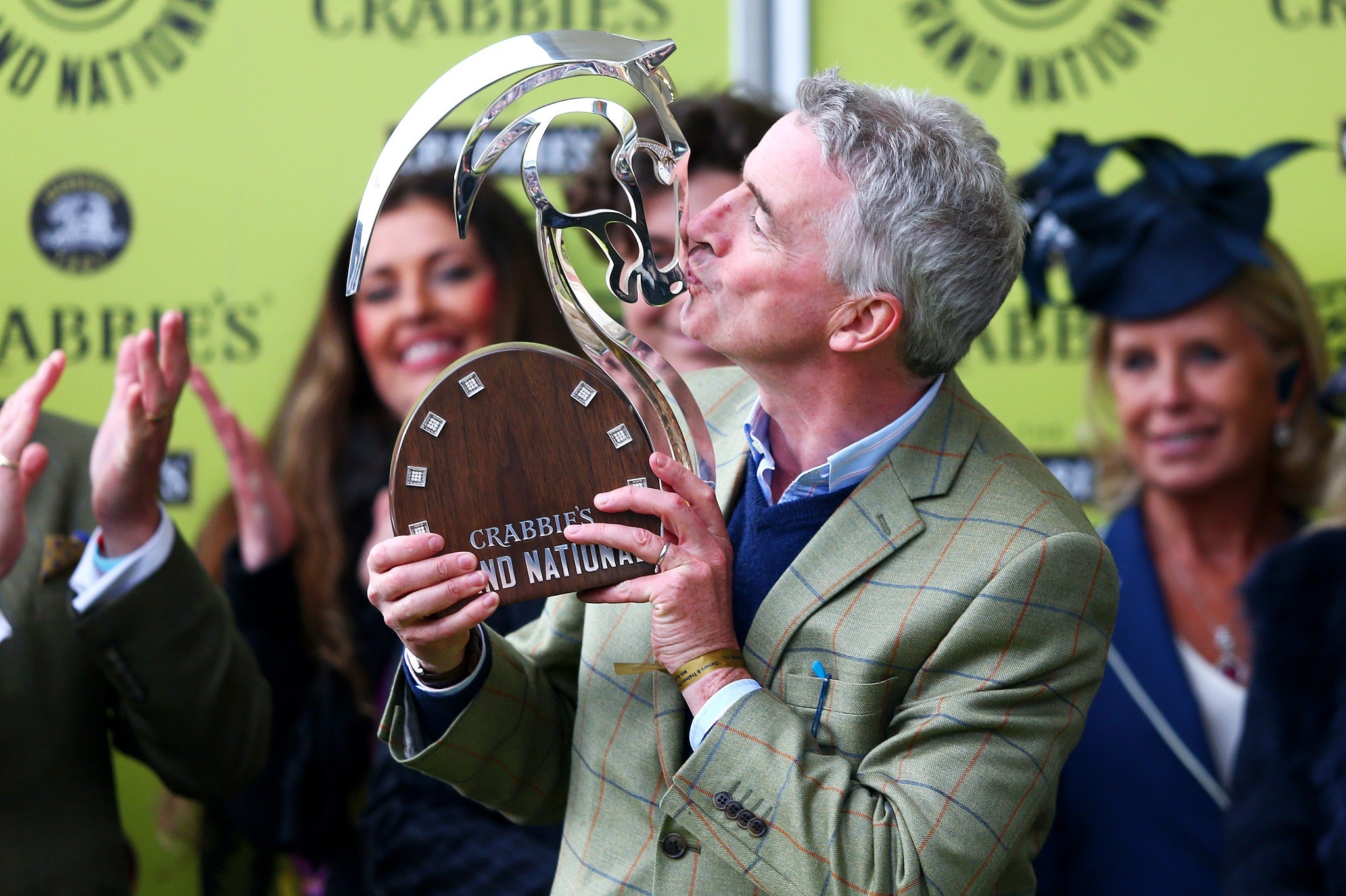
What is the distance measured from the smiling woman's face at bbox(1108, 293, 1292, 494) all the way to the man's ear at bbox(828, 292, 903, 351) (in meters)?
1.30

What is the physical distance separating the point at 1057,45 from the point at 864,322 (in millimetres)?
1534

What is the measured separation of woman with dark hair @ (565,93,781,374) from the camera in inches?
87.2

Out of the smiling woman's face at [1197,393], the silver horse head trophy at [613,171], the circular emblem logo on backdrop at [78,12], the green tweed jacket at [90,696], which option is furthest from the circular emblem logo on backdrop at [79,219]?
the smiling woman's face at [1197,393]

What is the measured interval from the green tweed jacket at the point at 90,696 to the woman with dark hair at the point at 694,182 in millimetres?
846

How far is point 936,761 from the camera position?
1161 millimetres

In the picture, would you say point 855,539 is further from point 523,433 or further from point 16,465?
point 16,465

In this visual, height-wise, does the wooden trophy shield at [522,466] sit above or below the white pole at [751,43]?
below

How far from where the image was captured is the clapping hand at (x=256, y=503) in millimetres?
2217

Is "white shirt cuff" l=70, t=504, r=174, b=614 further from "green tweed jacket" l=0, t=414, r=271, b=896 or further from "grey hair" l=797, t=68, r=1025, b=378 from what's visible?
"grey hair" l=797, t=68, r=1025, b=378

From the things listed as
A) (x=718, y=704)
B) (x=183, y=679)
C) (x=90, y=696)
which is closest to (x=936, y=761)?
(x=718, y=704)

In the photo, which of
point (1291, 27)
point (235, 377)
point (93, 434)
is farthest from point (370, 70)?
point (1291, 27)

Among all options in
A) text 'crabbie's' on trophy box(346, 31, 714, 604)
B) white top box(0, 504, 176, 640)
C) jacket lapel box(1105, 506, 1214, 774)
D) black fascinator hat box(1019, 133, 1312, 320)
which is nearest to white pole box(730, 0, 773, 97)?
black fascinator hat box(1019, 133, 1312, 320)

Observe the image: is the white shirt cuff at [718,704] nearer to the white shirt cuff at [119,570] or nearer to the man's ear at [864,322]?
the man's ear at [864,322]

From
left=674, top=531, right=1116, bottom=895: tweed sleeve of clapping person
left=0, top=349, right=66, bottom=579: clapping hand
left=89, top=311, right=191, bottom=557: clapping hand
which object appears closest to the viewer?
left=674, top=531, right=1116, bottom=895: tweed sleeve of clapping person
